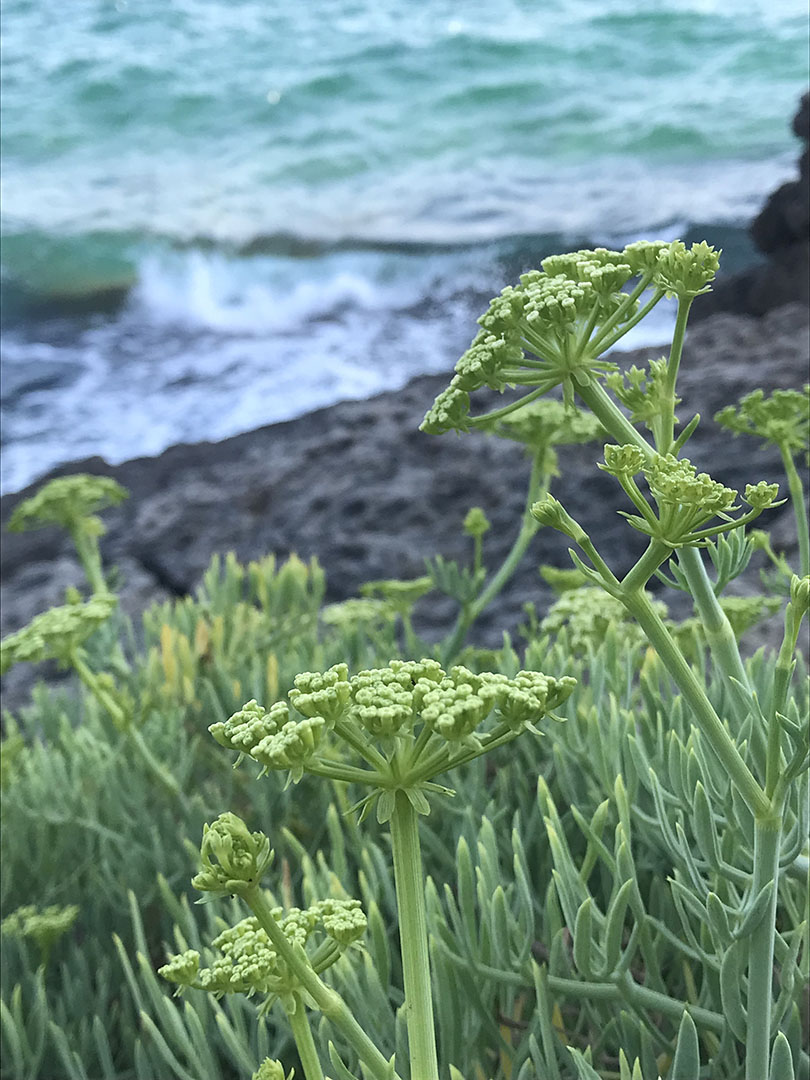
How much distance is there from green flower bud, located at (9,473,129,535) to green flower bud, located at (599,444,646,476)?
1.09 m

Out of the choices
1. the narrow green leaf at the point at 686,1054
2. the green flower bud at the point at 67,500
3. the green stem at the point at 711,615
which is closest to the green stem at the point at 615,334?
the green stem at the point at 711,615

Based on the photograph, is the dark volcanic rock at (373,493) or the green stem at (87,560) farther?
the dark volcanic rock at (373,493)

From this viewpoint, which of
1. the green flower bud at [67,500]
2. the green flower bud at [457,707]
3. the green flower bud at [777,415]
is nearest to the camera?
the green flower bud at [457,707]

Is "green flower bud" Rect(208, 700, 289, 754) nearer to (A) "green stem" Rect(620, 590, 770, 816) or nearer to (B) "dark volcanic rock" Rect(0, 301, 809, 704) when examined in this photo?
(A) "green stem" Rect(620, 590, 770, 816)

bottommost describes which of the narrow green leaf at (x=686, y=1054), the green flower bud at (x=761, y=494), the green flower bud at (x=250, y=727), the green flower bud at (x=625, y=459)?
the narrow green leaf at (x=686, y=1054)

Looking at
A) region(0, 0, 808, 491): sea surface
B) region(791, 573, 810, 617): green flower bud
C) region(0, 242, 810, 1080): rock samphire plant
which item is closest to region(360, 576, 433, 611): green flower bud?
region(0, 242, 810, 1080): rock samphire plant

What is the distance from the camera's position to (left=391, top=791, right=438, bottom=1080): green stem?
12.2 inches

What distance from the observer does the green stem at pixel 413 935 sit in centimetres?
31

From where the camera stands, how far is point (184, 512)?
82.9 inches

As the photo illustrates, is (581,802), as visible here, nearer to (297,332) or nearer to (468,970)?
(468,970)

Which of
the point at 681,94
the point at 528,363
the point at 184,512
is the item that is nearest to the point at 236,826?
the point at 528,363

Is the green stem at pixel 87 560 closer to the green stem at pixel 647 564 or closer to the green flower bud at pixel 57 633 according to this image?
the green flower bud at pixel 57 633

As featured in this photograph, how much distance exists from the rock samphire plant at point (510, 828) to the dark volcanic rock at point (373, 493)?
626 mm

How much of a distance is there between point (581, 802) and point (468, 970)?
0.25 metres
